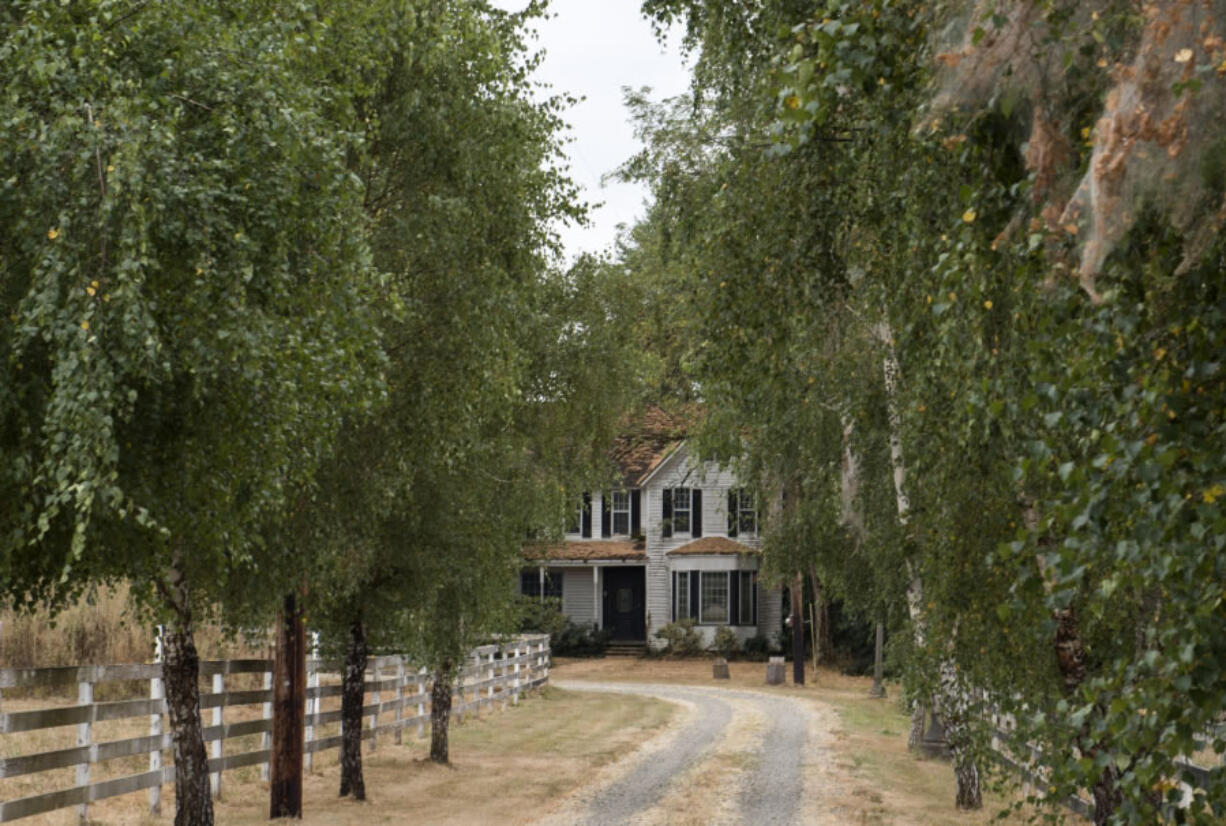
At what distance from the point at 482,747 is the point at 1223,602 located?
20.1 metres

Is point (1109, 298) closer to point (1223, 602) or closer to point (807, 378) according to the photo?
point (1223, 602)

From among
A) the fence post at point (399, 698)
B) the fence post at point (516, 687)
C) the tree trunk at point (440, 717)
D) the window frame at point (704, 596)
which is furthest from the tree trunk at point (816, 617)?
the tree trunk at point (440, 717)

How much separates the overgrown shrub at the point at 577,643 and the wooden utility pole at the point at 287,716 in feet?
110

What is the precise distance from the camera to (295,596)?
14.5 metres

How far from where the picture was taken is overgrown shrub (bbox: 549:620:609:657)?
48469mm

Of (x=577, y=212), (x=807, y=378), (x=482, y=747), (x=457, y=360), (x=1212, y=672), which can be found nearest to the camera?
(x=1212, y=672)

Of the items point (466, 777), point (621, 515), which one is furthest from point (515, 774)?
point (621, 515)

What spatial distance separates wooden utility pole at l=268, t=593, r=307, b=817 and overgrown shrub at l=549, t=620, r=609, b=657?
1323 inches

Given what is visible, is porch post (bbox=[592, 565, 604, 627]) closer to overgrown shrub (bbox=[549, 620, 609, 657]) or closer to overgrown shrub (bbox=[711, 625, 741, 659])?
overgrown shrub (bbox=[549, 620, 609, 657])

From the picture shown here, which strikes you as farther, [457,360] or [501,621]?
[501,621]

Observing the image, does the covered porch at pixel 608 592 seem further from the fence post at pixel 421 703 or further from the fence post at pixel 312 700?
the fence post at pixel 312 700

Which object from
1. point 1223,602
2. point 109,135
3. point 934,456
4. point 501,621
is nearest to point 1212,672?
point 1223,602

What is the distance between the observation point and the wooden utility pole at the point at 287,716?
48.2ft

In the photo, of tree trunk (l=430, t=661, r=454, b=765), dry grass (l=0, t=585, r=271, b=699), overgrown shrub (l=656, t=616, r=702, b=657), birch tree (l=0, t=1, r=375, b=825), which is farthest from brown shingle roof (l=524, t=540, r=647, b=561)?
birch tree (l=0, t=1, r=375, b=825)
